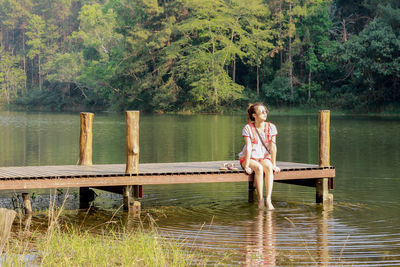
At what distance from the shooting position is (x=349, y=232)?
817 centimetres

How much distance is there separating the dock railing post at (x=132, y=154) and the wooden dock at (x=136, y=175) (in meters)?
0.11

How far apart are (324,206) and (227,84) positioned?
42619mm

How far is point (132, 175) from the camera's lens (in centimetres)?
944

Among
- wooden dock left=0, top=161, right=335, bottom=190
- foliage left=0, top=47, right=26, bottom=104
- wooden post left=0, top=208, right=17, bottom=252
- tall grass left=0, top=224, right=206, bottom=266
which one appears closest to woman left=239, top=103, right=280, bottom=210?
wooden dock left=0, top=161, right=335, bottom=190

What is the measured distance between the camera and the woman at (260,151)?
9664mm

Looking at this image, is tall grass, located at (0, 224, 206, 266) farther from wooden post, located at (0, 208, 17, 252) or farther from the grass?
wooden post, located at (0, 208, 17, 252)

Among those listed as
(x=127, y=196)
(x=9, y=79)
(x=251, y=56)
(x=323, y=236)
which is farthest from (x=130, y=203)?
(x=9, y=79)

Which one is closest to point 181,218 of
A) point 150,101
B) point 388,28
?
point 388,28

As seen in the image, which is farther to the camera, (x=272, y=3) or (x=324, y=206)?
(x=272, y=3)

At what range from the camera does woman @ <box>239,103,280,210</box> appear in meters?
9.66

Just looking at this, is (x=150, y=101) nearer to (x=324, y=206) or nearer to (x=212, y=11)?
(x=212, y=11)

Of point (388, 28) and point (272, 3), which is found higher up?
point (272, 3)

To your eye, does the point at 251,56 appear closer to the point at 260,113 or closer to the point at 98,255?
the point at 260,113

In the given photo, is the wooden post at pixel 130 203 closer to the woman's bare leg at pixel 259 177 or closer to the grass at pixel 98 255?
the woman's bare leg at pixel 259 177
